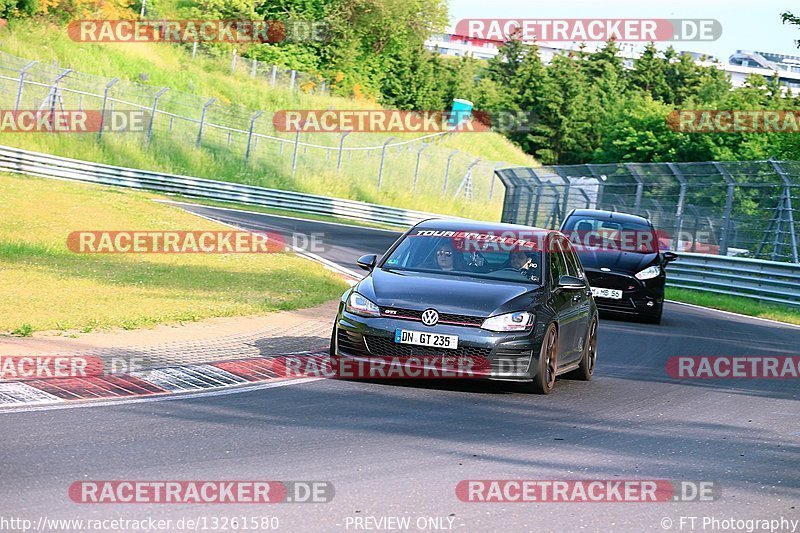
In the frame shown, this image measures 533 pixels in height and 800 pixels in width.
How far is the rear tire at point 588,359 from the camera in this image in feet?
41.6

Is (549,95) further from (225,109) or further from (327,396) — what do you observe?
(327,396)

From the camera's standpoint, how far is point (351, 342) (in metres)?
11.1

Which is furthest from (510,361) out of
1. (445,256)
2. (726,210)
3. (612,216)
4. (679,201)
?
(679,201)

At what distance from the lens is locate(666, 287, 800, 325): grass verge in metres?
24.5

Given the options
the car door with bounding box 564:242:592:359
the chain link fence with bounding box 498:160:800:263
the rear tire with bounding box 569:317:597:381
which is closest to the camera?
the car door with bounding box 564:242:592:359

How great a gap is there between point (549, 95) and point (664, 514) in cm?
8603

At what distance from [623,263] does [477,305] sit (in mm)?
9491

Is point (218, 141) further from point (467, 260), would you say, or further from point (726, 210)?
point (467, 260)

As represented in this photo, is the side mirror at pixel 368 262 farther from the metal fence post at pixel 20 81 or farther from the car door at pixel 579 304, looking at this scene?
the metal fence post at pixel 20 81

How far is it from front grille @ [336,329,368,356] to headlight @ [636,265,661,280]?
31.2ft

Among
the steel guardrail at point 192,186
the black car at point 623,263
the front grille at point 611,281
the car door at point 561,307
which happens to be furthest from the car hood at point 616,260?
the steel guardrail at point 192,186

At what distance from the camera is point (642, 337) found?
17.6m

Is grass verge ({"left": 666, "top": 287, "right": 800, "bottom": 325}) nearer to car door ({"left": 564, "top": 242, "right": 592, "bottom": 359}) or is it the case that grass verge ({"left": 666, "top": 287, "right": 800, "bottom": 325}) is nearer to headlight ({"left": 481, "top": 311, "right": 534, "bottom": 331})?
car door ({"left": 564, "top": 242, "right": 592, "bottom": 359})

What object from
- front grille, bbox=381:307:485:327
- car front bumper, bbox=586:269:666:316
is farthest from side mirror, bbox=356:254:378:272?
car front bumper, bbox=586:269:666:316
